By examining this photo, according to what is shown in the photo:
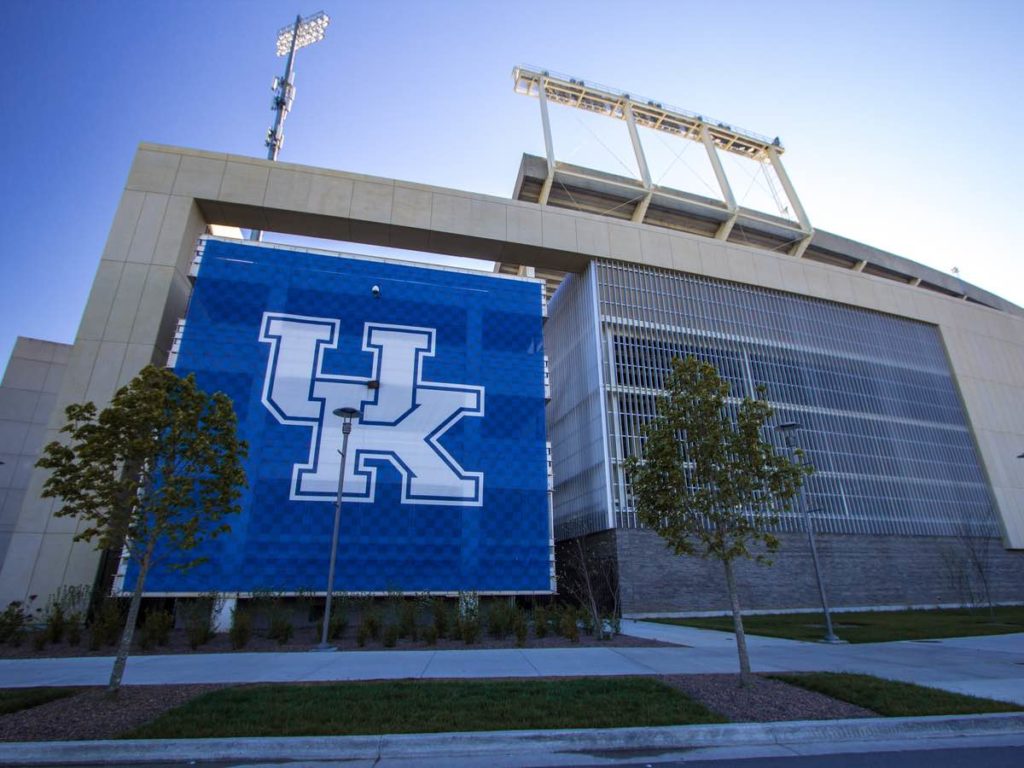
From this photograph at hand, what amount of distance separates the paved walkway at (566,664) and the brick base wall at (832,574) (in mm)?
8811

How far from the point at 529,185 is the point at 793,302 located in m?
17.8

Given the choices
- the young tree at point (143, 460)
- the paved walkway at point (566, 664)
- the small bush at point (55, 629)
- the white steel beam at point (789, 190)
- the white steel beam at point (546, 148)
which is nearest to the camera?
the young tree at point (143, 460)

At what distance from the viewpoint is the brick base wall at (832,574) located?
2253 centimetres

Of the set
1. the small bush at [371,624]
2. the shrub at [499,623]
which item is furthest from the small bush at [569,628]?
the small bush at [371,624]

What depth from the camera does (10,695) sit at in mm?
7648

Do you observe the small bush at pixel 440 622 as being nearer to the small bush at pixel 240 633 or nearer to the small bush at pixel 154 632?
the small bush at pixel 240 633

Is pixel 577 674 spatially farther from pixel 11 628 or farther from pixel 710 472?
pixel 11 628

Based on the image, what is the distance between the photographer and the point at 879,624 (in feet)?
62.0

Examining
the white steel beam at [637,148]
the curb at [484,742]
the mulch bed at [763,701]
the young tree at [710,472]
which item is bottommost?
the curb at [484,742]

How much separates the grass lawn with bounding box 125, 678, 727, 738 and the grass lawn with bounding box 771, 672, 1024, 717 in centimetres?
235

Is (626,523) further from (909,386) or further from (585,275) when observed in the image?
(909,386)

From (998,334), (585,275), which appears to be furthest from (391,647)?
(998,334)

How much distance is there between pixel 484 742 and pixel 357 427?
57.1 ft

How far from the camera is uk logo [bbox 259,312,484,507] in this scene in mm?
21391
